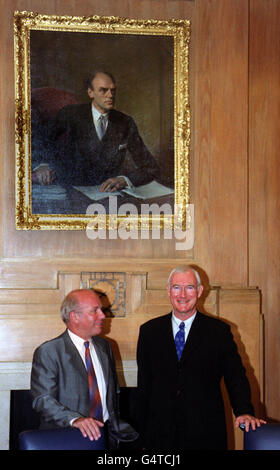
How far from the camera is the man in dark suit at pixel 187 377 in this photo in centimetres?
390

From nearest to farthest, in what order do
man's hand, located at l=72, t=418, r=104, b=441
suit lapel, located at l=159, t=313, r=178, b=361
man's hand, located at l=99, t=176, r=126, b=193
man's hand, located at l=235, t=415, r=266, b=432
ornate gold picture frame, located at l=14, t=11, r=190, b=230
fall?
man's hand, located at l=72, t=418, r=104, b=441 < man's hand, located at l=235, t=415, r=266, b=432 < suit lapel, located at l=159, t=313, r=178, b=361 < ornate gold picture frame, located at l=14, t=11, r=190, b=230 < man's hand, located at l=99, t=176, r=126, b=193

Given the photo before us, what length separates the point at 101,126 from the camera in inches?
237

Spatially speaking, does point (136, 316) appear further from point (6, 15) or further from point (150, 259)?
point (6, 15)

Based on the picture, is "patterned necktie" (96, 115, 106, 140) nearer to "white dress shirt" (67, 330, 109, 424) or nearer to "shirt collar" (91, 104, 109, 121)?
"shirt collar" (91, 104, 109, 121)

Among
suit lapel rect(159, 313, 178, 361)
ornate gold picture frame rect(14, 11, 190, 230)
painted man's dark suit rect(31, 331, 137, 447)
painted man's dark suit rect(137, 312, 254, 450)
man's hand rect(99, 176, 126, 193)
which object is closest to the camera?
painted man's dark suit rect(31, 331, 137, 447)

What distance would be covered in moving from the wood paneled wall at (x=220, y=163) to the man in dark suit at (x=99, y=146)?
0.41m

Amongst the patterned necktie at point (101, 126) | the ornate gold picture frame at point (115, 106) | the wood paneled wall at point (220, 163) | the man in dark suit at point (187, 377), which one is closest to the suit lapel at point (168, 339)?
the man in dark suit at point (187, 377)

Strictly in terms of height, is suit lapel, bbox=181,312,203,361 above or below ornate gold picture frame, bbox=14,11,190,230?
below

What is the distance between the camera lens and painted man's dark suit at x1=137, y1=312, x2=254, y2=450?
3893 millimetres

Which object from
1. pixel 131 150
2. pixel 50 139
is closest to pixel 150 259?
pixel 131 150

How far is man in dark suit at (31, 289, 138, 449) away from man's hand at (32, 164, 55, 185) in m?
2.08

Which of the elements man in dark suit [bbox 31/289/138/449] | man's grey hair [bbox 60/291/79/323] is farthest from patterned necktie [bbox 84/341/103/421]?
man's grey hair [bbox 60/291/79/323]
